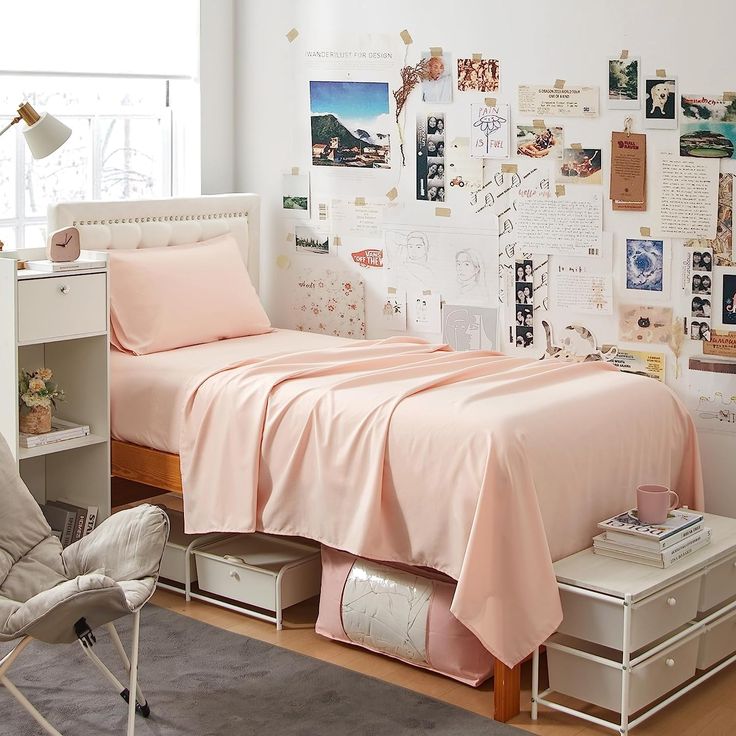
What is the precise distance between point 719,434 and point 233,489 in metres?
1.56

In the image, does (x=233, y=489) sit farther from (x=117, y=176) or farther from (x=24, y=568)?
(x=117, y=176)

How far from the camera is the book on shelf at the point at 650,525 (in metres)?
3.03

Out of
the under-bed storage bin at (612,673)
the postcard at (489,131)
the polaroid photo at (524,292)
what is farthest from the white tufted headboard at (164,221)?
the under-bed storage bin at (612,673)

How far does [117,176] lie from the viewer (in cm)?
469

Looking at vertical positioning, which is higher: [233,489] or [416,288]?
[416,288]

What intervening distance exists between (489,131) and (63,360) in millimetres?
1665

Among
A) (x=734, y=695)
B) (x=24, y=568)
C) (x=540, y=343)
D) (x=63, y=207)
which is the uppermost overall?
(x=63, y=207)

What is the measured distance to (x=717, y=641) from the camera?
126 inches

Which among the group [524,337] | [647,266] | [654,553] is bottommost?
[654,553]

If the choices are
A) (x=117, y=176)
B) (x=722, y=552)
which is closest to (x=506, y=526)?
(x=722, y=552)

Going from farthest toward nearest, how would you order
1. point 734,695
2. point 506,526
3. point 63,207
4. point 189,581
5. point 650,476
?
point 63,207 → point 189,581 → point 650,476 → point 734,695 → point 506,526

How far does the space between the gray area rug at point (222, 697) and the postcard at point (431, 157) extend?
5.99 ft

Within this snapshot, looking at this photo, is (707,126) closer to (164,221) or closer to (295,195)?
(295,195)

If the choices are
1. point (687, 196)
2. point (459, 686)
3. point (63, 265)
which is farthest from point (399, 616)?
point (687, 196)
